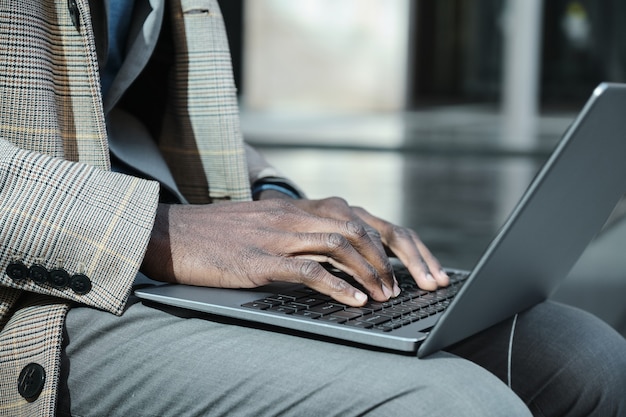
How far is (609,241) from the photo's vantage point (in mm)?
5043

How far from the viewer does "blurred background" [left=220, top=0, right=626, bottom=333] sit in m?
7.57

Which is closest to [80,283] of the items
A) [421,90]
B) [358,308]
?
[358,308]

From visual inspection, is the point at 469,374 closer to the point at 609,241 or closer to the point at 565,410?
the point at 565,410

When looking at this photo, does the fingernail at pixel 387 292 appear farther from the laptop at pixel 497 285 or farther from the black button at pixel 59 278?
the black button at pixel 59 278

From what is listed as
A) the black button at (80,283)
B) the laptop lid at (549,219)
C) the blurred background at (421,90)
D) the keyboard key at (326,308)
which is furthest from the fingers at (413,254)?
the blurred background at (421,90)

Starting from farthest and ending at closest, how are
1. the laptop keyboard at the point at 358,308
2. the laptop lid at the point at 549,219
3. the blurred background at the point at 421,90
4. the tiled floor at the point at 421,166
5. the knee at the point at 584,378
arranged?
the blurred background at the point at 421,90
the tiled floor at the point at 421,166
the knee at the point at 584,378
the laptop keyboard at the point at 358,308
the laptop lid at the point at 549,219

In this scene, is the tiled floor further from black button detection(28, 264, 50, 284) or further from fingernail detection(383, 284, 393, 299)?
black button detection(28, 264, 50, 284)

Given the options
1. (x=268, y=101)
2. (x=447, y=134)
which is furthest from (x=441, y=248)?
(x=268, y=101)

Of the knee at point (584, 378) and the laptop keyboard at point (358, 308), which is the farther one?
the knee at point (584, 378)

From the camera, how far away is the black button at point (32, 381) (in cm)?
108

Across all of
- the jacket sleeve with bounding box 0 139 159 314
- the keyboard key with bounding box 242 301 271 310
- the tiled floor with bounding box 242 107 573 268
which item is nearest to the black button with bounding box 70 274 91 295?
the jacket sleeve with bounding box 0 139 159 314

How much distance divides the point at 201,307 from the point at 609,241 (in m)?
4.30

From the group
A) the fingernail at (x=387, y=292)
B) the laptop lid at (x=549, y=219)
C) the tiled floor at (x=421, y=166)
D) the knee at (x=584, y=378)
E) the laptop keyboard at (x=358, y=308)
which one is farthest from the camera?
the tiled floor at (x=421, y=166)

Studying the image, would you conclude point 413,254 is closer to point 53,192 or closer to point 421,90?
point 53,192
